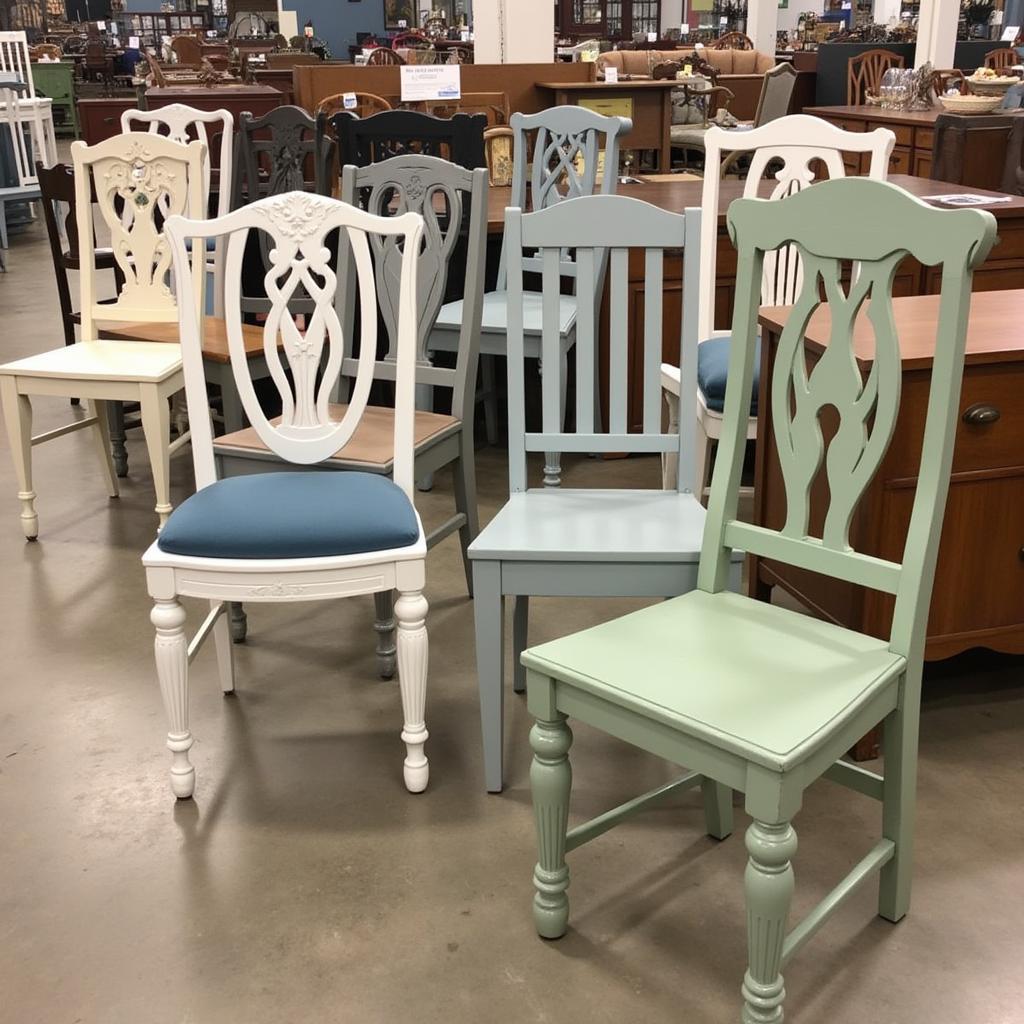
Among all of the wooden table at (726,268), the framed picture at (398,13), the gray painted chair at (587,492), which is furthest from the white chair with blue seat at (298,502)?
the framed picture at (398,13)

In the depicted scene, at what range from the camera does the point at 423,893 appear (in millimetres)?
1885

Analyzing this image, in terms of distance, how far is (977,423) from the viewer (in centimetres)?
210

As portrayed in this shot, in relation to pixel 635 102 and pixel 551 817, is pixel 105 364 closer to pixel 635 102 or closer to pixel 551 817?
pixel 551 817

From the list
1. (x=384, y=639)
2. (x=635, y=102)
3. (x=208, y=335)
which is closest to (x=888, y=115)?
(x=635, y=102)

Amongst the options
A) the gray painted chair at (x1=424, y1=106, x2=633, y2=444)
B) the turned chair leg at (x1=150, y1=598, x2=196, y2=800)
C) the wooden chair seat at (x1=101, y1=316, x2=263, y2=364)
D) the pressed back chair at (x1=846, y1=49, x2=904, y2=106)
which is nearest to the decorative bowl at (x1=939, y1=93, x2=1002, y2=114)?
the pressed back chair at (x1=846, y1=49, x2=904, y2=106)

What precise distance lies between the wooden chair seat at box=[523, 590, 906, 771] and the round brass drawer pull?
61 centimetres

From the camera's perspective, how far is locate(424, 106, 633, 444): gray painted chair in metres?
3.41

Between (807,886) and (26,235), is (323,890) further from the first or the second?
(26,235)

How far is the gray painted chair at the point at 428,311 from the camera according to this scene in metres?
2.56

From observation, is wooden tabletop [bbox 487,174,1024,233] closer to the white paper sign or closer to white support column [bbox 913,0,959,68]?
the white paper sign

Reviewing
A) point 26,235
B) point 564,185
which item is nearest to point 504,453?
point 564,185

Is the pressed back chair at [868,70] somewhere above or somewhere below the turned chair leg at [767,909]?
above

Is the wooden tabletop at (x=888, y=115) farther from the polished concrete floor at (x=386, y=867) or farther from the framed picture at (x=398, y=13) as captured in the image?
the framed picture at (x=398, y=13)

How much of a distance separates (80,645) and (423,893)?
1296mm
